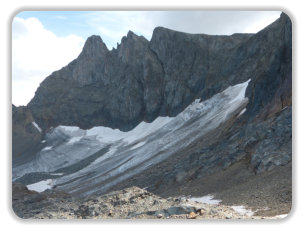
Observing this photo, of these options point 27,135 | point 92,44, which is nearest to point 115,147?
point 27,135

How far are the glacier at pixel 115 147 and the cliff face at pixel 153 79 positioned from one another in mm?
3293

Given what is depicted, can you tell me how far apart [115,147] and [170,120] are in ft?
46.7

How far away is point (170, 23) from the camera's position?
16.3 meters

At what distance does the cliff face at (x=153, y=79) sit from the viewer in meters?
57.8

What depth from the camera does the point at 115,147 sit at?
8225cm

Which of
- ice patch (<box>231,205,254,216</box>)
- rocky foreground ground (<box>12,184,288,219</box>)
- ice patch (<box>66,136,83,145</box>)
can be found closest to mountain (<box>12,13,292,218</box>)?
ice patch (<box>66,136,83,145</box>)

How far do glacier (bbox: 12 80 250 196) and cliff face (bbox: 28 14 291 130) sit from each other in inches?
130

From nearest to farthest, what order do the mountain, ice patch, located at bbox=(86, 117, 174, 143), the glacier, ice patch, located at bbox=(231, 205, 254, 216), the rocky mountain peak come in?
1. ice patch, located at bbox=(231, 205, 254, 216)
2. the rocky mountain peak
3. the mountain
4. the glacier
5. ice patch, located at bbox=(86, 117, 174, 143)

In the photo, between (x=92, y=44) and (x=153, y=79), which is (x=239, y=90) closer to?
(x=153, y=79)

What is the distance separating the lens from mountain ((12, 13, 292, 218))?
1101 inches

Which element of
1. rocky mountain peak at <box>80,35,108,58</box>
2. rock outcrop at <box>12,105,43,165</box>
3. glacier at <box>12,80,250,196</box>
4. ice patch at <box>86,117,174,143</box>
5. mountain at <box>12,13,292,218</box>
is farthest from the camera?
rock outcrop at <box>12,105,43,165</box>

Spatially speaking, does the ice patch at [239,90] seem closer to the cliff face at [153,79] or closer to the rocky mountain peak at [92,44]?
the cliff face at [153,79]

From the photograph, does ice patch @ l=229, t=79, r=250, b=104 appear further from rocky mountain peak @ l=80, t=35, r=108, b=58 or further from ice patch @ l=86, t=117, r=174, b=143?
rocky mountain peak @ l=80, t=35, r=108, b=58
